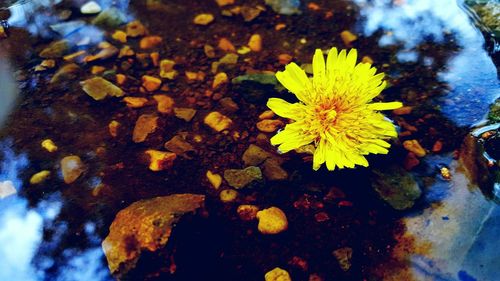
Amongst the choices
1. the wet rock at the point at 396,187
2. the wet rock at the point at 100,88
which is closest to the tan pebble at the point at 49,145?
the wet rock at the point at 100,88

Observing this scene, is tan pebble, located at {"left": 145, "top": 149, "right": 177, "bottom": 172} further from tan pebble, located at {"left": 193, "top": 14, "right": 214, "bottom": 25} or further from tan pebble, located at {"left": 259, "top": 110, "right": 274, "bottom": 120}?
tan pebble, located at {"left": 193, "top": 14, "right": 214, "bottom": 25}

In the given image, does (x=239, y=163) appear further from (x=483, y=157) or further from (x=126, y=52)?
(x=483, y=157)

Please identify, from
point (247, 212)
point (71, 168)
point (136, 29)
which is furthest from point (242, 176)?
point (136, 29)

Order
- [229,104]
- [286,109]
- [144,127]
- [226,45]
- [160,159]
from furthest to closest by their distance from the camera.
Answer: [226,45], [229,104], [144,127], [160,159], [286,109]

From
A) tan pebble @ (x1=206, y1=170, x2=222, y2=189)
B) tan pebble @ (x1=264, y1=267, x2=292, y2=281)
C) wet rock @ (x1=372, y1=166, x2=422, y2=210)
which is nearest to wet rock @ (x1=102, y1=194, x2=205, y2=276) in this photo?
tan pebble @ (x1=206, y1=170, x2=222, y2=189)

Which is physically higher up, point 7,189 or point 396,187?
point 396,187
